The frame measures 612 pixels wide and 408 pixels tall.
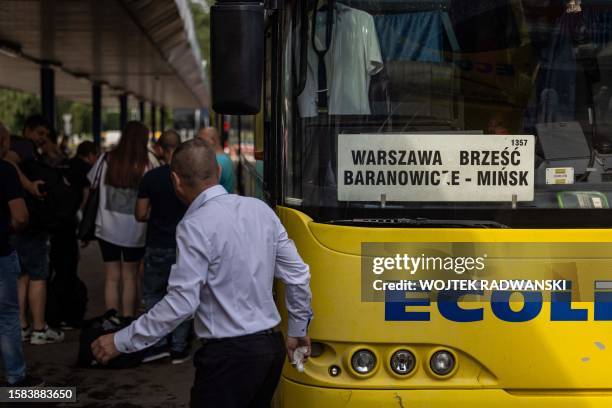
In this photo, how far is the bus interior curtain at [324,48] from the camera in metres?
4.59

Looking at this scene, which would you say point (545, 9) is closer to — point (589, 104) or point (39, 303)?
point (589, 104)

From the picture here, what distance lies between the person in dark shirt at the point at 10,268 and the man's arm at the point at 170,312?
9.59 ft

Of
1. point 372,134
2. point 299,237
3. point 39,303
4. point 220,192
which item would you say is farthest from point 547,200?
point 39,303

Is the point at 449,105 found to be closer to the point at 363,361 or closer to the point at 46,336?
the point at 363,361

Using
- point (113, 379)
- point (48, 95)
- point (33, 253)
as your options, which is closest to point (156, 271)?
point (113, 379)

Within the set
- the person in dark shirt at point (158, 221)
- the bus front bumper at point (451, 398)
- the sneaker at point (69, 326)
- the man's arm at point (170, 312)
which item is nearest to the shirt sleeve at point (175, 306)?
the man's arm at point (170, 312)

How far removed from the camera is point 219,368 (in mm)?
3824

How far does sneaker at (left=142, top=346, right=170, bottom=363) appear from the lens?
26.4 feet

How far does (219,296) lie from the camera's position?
12.6 feet

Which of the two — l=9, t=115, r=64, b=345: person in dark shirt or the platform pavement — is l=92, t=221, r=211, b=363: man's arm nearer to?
the platform pavement

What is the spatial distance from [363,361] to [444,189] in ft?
2.76

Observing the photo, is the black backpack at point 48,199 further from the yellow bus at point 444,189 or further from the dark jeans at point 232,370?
the dark jeans at point 232,370

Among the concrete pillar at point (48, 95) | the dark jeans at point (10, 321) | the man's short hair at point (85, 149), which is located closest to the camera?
the dark jeans at point (10, 321)

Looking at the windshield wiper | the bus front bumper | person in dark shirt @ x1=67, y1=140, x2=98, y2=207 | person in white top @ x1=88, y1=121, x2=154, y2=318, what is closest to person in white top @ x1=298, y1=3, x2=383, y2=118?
the windshield wiper
